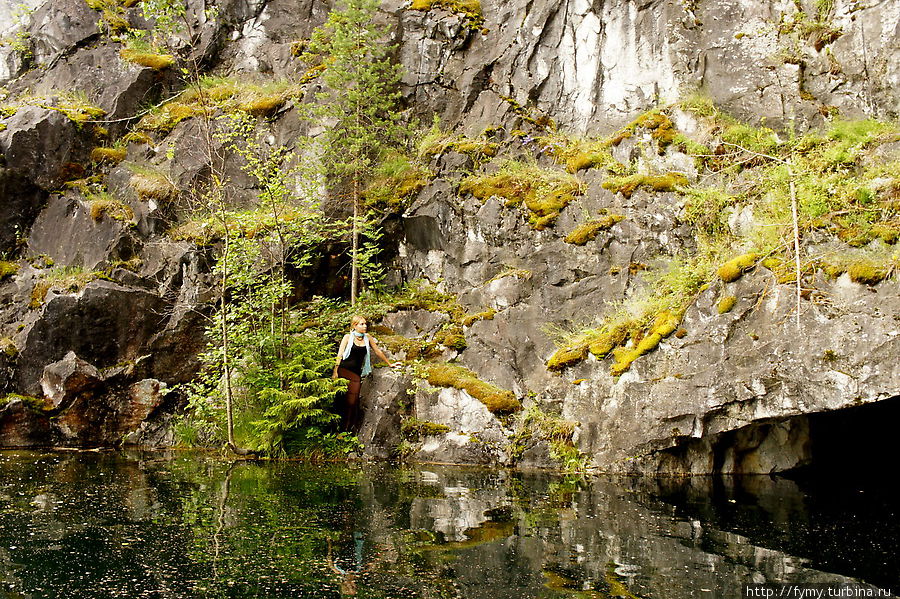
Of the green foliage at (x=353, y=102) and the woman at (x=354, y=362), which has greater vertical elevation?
the green foliage at (x=353, y=102)

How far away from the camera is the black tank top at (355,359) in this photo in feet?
36.2

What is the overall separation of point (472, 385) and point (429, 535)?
5264 mm

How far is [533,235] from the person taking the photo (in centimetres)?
1306

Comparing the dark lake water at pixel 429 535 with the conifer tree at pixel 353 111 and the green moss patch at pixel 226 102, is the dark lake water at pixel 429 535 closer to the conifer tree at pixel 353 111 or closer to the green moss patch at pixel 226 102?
the conifer tree at pixel 353 111

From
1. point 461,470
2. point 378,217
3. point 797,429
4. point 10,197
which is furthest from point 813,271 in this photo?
point 10,197

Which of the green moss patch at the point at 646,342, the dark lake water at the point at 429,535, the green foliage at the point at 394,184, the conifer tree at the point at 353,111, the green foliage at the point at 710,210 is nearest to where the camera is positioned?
the dark lake water at the point at 429,535

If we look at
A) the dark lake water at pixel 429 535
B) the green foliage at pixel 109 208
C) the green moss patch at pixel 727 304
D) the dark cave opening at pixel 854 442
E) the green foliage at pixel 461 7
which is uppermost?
the green foliage at pixel 461 7

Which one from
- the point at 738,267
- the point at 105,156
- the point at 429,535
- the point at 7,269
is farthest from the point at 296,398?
the point at 105,156

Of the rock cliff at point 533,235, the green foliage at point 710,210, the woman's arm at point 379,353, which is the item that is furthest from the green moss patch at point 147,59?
the green foliage at point 710,210

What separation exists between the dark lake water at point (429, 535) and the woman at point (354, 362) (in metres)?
2.30

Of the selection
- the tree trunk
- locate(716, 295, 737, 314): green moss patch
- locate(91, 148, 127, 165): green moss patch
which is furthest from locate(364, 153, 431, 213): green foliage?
locate(716, 295, 737, 314): green moss patch

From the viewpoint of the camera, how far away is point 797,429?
9.73 metres

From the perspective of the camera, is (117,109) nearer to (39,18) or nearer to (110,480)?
(39,18)

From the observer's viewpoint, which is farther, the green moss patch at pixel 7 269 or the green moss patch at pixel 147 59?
the green moss patch at pixel 147 59
